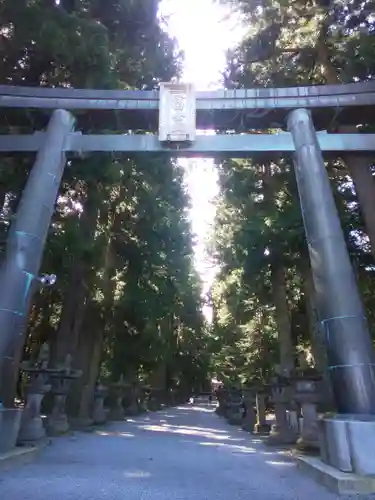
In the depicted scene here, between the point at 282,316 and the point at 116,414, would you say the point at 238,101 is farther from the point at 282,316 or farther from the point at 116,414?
the point at 116,414

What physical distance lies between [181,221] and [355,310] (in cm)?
1278

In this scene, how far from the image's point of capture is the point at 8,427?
595 centimetres

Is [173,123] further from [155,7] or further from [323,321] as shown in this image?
[155,7]

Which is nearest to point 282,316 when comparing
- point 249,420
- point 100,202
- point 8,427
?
point 249,420

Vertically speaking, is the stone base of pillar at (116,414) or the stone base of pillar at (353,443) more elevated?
the stone base of pillar at (116,414)

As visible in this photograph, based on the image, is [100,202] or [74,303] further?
[74,303]

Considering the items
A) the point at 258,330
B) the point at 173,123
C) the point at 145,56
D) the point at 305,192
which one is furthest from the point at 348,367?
the point at 258,330

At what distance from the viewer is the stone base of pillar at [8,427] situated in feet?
19.0

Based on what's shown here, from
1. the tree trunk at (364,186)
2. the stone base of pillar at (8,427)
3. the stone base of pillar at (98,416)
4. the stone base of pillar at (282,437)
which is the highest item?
the tree trunk at (364,186)

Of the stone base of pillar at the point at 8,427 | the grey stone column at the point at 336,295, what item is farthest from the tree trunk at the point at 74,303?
the grey stone column at the point at 336,295

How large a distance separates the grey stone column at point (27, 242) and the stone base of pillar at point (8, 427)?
0.28 metres

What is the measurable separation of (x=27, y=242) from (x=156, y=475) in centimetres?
341

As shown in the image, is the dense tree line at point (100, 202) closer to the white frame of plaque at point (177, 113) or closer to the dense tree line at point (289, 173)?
the white frame of plaque at point (177, 113)

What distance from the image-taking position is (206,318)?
39188mm
